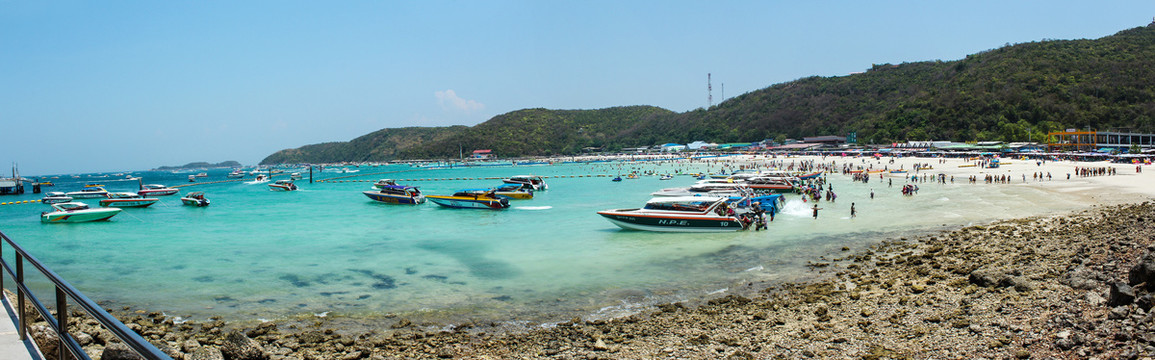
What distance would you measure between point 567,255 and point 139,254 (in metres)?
16.6

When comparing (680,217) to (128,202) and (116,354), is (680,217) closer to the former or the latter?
(116,354)

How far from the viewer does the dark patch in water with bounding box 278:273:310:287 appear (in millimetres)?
17047

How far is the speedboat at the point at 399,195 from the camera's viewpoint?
139 ft

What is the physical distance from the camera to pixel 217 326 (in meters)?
12.5

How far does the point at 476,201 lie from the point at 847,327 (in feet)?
96.5

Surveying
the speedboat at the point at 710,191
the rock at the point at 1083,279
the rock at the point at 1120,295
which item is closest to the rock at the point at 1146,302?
the rock at the point at 1120,295

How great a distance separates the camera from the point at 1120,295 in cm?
911

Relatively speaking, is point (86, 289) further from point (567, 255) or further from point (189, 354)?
point (567, 255)

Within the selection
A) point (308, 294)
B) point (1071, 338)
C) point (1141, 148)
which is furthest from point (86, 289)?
point (1141, 148)

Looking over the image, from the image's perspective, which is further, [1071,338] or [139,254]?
[139,254]

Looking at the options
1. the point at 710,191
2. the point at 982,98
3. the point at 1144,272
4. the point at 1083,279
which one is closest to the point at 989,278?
the point at 1083,279

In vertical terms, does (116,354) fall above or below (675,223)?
above

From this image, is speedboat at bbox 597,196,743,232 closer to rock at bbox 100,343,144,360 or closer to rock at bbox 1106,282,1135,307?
rock at bbox 1106,282,1135,307

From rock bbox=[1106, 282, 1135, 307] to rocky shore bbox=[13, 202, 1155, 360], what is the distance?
0.02 meters
